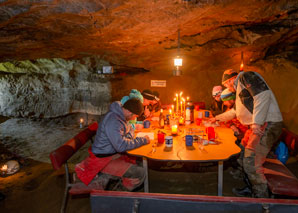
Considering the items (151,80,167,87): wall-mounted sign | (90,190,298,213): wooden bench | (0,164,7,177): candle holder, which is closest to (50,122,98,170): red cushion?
(90,190,298,213): wooden bench

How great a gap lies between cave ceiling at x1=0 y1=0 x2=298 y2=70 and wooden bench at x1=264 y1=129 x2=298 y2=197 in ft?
8.13

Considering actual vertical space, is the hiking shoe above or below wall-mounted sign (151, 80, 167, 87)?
below

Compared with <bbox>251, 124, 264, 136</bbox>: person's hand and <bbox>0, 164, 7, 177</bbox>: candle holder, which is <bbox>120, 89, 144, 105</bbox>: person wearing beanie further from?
<bbox>0, 164, 7, 177</bbox>: candle holder

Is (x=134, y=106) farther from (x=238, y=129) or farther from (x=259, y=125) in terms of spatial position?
(x=238, y=129)

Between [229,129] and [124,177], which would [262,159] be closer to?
[229,129]

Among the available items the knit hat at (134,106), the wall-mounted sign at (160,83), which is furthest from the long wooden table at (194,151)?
the wall-mounted sign at (160,83)

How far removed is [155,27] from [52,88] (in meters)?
7.24

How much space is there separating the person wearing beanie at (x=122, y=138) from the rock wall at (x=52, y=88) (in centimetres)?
633

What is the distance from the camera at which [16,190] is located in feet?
12.8

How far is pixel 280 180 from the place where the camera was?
2.65 meters

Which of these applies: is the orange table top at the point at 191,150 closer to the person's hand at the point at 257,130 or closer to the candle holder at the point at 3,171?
the person's hand at the point at 257,130

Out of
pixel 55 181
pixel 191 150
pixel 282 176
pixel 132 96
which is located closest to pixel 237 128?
pixel 282 176

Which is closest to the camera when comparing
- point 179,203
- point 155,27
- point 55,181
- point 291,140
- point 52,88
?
point 179,203

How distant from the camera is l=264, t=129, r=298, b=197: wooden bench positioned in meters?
2.49
